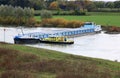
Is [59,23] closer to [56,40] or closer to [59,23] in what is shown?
[59,23]

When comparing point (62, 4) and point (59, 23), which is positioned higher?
point (62, 4)

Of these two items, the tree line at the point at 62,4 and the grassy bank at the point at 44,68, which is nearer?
the grassy bank at the point at 44,68

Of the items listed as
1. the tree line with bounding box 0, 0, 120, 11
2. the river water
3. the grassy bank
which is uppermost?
the tree line with bounding box 0, 0, 120, 11

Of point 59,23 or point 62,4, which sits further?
point 62,4

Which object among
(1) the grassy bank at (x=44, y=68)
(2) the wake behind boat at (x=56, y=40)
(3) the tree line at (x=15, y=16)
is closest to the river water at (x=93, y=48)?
(2) the wake behind boat at (x=56, y=40)

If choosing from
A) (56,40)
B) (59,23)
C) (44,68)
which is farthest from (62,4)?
(44,68)

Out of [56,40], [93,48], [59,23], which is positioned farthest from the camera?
[59,23]

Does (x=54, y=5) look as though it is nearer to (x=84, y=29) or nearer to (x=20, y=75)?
(x=84, y=29)

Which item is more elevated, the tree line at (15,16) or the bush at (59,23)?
the tree line at (15,16)

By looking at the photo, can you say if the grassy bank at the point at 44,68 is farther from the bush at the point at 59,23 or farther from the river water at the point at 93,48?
the bush at the point at 59,23

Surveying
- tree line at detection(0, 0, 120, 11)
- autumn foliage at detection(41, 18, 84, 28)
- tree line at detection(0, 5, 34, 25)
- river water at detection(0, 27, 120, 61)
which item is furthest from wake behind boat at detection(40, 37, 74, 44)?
tree line at detection(0, 0, 120, 11)

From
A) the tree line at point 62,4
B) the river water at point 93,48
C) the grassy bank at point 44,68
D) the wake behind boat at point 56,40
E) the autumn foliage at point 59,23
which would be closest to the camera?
the grassy bank at point 44,68

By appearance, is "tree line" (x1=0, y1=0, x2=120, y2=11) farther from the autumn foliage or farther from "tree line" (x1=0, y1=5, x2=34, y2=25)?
the autumn foliage

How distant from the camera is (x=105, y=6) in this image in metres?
140
